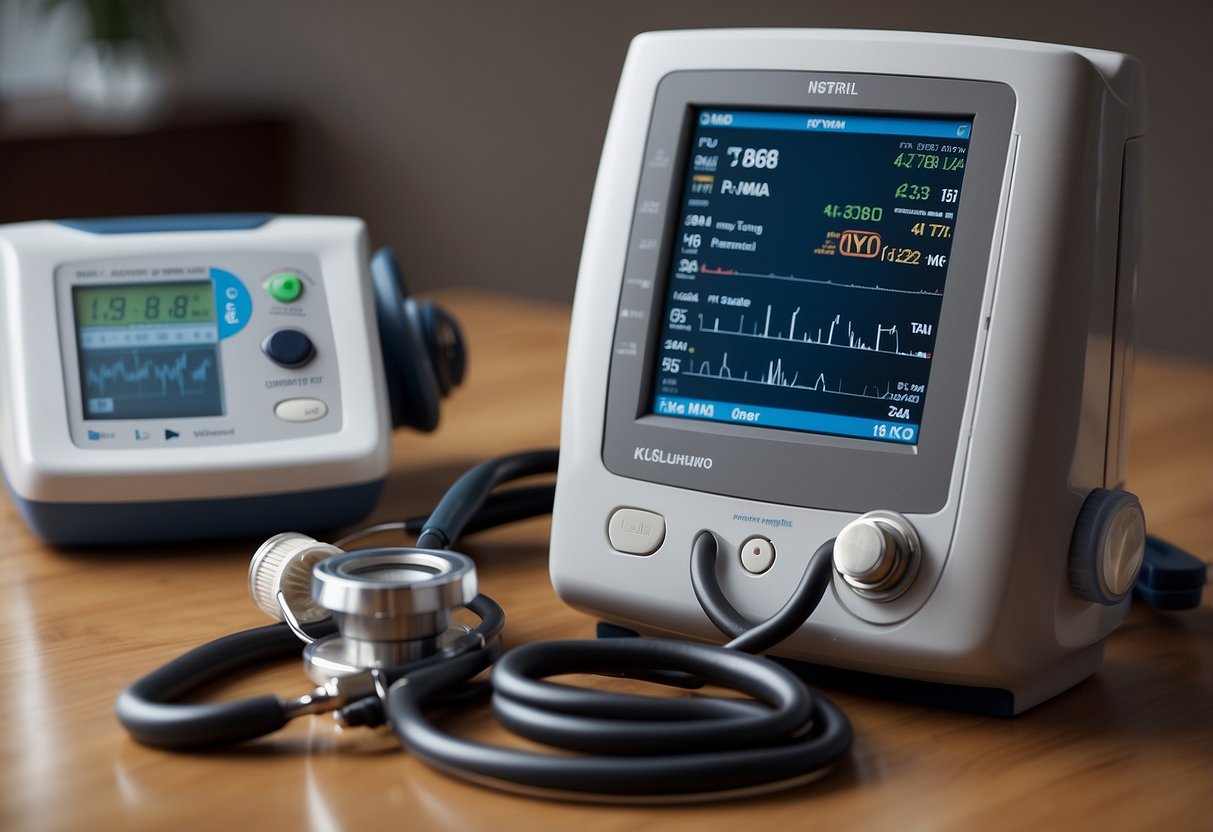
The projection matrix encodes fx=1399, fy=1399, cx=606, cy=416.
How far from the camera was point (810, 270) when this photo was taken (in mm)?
730

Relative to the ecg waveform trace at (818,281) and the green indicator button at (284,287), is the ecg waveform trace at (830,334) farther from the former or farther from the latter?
the green indicator button at (284,287)

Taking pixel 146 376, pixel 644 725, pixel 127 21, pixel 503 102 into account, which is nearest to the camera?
pixel 644 725

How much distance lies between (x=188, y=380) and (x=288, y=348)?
7cm

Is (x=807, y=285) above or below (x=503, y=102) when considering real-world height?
below

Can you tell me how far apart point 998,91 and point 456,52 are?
2896 millimetres

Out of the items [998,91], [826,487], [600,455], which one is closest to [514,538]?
[600,455]

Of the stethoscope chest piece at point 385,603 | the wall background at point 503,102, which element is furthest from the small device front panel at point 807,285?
the wall background at point 503,102

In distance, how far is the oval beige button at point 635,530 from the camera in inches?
29.3

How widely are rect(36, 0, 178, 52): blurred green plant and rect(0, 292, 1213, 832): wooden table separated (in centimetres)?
280

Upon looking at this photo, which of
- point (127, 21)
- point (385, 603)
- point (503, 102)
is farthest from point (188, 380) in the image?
point (127, 21)

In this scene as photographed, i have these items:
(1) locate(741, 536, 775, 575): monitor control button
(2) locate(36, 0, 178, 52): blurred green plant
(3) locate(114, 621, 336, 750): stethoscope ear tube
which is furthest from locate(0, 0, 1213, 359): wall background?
(3) locate(114, 621, 336, 750): stethoscope ear tube

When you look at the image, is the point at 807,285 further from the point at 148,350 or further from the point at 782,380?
the point at 148,350

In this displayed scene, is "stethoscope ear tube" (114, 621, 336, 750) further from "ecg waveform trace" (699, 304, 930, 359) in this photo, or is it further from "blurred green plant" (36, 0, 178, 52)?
"blurred green plant" (36, 0, 178, 52)

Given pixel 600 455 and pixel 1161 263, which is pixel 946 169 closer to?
pixel 600 455
